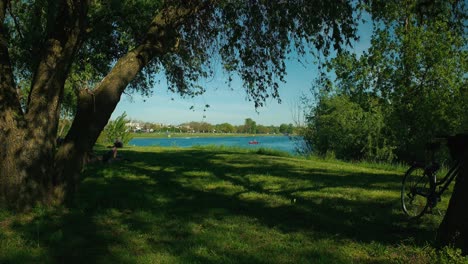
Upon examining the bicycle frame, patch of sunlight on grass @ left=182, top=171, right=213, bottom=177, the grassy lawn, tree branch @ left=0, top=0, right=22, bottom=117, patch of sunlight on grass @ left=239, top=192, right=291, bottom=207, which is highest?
tree branch @ left=0, top=0, right=22, bottom=117

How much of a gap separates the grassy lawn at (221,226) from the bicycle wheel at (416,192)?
0.84 ft

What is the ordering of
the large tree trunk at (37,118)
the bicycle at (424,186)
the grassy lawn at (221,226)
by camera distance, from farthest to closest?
1. the large tree trunk at (37,118)
2. the bicycle at (424,186)
3. the grassy lawn at (221,226)

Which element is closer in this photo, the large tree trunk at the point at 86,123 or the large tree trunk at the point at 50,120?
the large tree trunk at the point at 50,120

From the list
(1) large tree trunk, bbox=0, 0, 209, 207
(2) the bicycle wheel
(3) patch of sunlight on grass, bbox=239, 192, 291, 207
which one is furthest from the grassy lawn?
(1) large tree trunk, bbox=0, 0, 209, 207

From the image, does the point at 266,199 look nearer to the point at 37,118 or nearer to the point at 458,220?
the point at 458,220

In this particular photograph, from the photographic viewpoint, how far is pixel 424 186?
22.2 feet

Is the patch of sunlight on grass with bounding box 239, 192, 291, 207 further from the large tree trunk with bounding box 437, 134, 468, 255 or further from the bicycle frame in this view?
the large tree trunk with bounding box 437, 134, 468, 255

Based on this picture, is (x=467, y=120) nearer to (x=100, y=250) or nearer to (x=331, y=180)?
(x=331, y=180)

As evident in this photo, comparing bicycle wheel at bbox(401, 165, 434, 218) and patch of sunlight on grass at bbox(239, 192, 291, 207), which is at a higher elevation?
bicycle wheel at bbox(401, 165, 434, 218)

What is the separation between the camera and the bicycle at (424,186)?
628cm

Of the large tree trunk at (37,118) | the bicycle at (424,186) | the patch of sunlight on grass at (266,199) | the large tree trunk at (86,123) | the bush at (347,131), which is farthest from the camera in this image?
the bush at (347,131)

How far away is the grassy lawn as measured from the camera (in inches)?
183

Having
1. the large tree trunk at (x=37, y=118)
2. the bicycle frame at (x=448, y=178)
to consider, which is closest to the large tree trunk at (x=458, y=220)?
the bicycle frame at (x=448, y=178)

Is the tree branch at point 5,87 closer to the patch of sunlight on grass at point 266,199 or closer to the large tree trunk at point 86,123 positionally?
the large tree trunk at point 86,123
